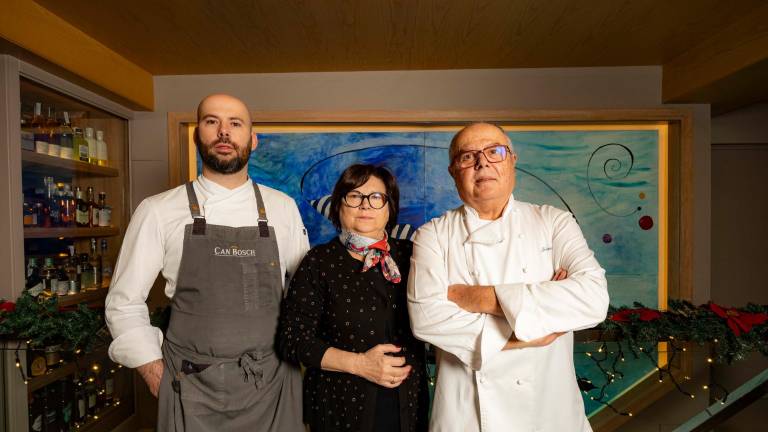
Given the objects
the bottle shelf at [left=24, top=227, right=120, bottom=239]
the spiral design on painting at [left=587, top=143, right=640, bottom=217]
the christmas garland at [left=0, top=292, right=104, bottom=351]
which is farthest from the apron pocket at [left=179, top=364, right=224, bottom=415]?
the spiral design on painting at [left=587, top=143, right=640, bottom=217]

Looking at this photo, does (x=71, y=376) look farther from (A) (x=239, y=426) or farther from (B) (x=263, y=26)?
(B) (x=263, y=26)

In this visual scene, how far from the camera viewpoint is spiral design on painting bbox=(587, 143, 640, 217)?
332cm

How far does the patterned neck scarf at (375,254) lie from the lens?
57.4 inches

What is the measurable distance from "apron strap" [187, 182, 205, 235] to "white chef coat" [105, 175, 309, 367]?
0.02 meters

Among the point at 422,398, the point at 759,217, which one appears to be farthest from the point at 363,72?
the point at 759,217

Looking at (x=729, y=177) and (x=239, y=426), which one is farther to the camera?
(x=729, y=177)

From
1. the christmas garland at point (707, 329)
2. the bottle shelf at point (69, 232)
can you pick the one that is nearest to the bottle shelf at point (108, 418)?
the bottle shelf at point (69, 232)

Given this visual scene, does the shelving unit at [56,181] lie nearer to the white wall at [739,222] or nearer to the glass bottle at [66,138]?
the glass bottle at [66,138]

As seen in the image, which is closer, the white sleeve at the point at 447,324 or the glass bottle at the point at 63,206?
the white sleeve at the point at 447,324

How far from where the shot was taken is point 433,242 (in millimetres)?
1451

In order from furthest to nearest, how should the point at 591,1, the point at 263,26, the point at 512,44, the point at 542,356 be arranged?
the point at 512,44, the point at 263,26, the point at 591,1, the point at 542,356

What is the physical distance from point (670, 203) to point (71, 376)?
4.16 m

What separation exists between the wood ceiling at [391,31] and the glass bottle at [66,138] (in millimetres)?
571

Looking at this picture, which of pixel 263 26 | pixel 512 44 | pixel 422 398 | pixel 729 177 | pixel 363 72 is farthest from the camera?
pixel 729 177
